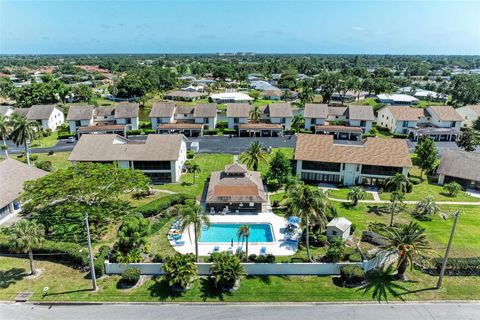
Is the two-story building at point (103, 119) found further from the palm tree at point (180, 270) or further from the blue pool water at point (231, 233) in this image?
the palm tree at point (180, 270)

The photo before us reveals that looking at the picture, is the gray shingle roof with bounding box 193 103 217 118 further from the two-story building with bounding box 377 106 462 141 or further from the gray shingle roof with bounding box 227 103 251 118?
the two-story building with bounding box 377 106 462 141

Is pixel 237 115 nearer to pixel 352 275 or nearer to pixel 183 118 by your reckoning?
pixel 183 118

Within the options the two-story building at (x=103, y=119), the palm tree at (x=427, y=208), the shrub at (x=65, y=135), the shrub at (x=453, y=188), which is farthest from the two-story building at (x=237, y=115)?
the palm tree at (x=427, y=208)

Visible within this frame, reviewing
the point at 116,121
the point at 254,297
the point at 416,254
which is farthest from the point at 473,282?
the point at 116,121

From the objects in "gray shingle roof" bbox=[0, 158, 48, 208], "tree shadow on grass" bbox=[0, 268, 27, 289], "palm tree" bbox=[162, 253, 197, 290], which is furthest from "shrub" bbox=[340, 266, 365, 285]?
"gray shingle roof" bbox=[0, 158, 48, 208]

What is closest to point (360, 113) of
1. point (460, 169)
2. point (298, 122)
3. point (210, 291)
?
point (298, 122)

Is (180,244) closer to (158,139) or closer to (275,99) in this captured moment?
(158,139)

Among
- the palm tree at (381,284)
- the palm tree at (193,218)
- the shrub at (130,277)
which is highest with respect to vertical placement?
the palm tree at (193,218)
